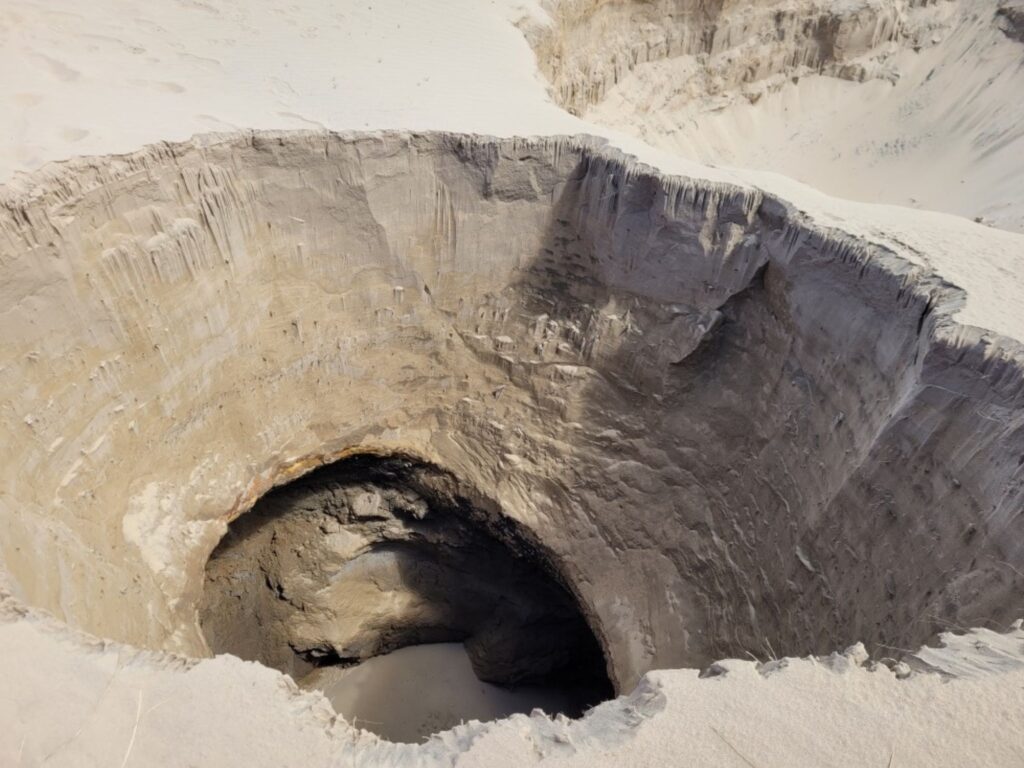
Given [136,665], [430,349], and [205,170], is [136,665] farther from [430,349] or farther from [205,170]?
[430,349]

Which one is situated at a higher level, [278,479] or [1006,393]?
[1006,393]

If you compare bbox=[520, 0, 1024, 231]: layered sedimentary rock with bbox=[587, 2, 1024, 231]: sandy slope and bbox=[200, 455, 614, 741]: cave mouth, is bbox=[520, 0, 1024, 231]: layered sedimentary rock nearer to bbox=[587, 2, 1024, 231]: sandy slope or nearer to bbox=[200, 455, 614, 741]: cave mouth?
bbox=[587, 2, 1024, 231]: sandy slope

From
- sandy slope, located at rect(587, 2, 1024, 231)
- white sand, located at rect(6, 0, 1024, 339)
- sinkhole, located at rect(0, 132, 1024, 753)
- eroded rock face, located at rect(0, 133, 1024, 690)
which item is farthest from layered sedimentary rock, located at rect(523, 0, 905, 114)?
sinkhole, located at rect(0, 132, 1024, 753)

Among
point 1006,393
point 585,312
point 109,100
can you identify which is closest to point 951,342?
point 1006,393

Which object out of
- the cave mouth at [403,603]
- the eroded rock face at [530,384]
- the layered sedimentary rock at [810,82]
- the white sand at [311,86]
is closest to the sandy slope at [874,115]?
the layered sedimentary rock at [810,82]

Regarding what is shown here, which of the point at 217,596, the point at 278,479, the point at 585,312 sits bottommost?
the point at 217,596

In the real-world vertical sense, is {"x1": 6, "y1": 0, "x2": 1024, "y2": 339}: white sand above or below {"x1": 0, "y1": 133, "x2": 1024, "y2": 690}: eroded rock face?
above
